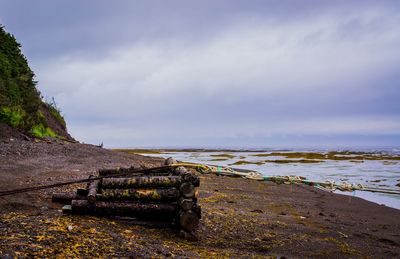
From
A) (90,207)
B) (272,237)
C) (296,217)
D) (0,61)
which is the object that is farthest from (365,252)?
(0,61)

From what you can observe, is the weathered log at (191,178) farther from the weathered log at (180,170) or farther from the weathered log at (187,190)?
the weathered log at (180,170)

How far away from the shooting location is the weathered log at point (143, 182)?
726 centimetres

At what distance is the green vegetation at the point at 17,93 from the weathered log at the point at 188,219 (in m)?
17.8

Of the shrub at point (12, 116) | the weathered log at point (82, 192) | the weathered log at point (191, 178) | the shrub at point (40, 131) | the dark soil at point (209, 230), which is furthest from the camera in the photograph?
the shrub at point (40, 131)

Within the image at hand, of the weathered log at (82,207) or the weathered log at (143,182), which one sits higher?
the weathered log at (143,182)

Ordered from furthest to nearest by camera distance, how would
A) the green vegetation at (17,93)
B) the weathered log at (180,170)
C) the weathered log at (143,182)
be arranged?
the green vegetation at (17,93)
the weathered log at (180,170)
the weathered log at (143,182)

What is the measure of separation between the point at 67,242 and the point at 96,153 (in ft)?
56.6

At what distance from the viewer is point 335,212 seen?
13.4m

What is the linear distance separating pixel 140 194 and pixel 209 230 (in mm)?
1807

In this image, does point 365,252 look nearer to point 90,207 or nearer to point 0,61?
point 90,207

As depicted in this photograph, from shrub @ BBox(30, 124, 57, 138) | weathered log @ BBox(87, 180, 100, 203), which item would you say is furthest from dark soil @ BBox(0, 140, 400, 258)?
shrub @ BBox(30, 124, 57, 138)

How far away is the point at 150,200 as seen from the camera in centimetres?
727

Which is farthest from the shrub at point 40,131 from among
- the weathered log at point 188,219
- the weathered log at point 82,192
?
the weathered log at point 188,219

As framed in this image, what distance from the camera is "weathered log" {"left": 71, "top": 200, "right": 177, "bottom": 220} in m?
7.14
